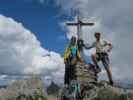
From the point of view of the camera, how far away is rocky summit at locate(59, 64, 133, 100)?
33344 mm

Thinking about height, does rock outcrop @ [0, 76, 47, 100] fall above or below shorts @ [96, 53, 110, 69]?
below

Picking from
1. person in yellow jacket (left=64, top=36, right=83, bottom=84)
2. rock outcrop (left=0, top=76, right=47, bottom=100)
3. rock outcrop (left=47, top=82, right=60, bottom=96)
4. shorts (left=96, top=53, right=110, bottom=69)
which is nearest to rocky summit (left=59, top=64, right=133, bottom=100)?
person in yellow jacket (left=64, top=36, right=83, bottom=84)

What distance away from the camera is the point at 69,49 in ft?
110

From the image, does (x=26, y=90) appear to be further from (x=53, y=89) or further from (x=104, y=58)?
(x=104, y=58)

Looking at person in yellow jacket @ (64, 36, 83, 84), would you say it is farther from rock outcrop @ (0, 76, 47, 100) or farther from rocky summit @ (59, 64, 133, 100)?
rock outcrop @ (0, 76, 47, 100)

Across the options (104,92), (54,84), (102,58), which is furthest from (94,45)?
(54,84)

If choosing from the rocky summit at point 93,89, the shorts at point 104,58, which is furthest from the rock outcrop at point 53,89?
the shorts at point 104,58

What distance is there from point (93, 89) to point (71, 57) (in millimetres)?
2464

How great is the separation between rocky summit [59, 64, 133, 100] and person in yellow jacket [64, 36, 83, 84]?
380 millimetres

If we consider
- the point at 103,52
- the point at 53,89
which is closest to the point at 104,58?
the point at 103,52

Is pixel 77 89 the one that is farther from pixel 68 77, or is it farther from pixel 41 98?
pixel 41 98

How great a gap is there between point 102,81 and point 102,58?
2.02 metres

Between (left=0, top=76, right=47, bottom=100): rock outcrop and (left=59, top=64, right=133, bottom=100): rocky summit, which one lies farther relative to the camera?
(left=0, top=76, right=47, bottom=100): rock outcrop

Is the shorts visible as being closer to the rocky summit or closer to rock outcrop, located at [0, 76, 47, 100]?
the rocky summit
